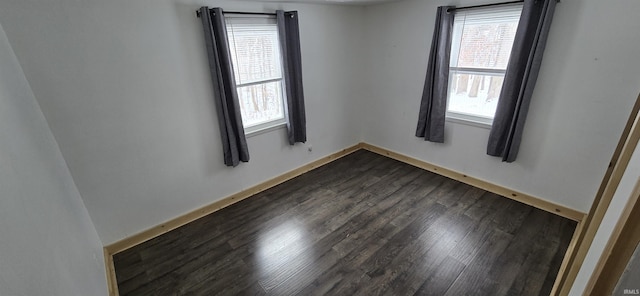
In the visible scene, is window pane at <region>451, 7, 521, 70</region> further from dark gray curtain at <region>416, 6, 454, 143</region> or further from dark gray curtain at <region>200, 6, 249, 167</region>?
→ dark gray curtain at <region>200, 6, 249, 167</region>

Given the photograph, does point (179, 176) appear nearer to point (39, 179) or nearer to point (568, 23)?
point (39, 179)

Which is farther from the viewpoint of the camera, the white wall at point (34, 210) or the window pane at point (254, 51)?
the window pane at point (254, 51)

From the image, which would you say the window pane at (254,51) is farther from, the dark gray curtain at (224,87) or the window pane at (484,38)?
the window pane at (484,38)

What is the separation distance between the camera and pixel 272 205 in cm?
289

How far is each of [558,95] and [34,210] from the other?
365 cm

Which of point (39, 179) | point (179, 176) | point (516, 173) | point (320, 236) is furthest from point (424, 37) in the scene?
point (39, 179)

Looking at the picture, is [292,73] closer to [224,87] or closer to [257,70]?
[257,70]

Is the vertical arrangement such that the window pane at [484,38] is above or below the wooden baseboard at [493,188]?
above

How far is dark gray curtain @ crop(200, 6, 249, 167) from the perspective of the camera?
228 cm

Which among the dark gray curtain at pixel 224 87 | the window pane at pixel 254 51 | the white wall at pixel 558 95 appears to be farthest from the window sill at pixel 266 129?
the white wall at pixel 558 95

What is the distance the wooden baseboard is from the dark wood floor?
0.10 meters

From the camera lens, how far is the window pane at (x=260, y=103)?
9.37 ft

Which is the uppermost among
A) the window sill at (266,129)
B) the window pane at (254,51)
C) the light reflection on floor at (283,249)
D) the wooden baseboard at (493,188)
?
A: the window pane at (254,51)

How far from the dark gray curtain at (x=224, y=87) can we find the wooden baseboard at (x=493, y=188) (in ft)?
7.41
